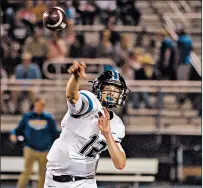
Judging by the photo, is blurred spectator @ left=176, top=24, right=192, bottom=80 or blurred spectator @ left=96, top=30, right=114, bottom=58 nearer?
blurred spectator @ left=176, top=24, right=192, bottom=80

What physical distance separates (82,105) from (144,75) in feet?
24.4

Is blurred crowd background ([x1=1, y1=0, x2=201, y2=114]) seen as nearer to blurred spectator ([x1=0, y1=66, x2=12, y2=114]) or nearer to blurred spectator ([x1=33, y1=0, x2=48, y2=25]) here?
blurred spectator ([x1=33, y1=0, x2=48, y2=25])

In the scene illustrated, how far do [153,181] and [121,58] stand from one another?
2165mm

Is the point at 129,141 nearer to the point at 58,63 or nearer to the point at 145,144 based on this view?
the point at 145,144

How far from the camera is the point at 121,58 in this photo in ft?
44.3

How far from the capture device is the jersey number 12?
5.92m

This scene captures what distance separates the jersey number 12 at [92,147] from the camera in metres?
5.92

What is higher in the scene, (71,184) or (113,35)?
(113,35)

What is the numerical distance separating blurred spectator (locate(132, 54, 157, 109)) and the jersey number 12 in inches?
262

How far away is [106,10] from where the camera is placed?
1554cm

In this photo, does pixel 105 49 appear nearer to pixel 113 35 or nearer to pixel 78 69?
pixel 113 35

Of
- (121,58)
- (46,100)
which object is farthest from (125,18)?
(46,100)

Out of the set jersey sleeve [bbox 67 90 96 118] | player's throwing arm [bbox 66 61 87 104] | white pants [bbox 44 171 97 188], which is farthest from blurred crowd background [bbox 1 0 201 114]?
player's throwing arm [bbox 66 61 87 104]

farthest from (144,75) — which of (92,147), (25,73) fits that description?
(92,147)
